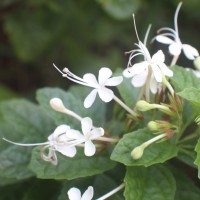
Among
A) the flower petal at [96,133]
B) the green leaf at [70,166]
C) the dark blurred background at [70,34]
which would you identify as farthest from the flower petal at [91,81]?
the dark blurred background at [70,34]

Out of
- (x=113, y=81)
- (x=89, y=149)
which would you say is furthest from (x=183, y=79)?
(x=89, y=149)

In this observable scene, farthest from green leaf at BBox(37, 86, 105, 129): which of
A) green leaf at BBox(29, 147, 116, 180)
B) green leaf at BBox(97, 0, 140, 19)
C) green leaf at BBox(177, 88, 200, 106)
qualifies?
green leaf at BBox(97, 0, 140, 19)

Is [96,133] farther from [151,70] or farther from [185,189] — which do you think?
[185,189]

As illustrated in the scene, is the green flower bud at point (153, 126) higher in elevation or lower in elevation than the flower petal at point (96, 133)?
higher

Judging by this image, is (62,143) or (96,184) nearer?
(62,143)

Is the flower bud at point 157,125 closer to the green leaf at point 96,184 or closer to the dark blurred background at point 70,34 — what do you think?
the green leaf at point 96,184

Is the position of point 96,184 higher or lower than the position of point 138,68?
lower

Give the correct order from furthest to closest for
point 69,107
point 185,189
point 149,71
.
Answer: point 69,107 < point 185,189 < point 149,71
